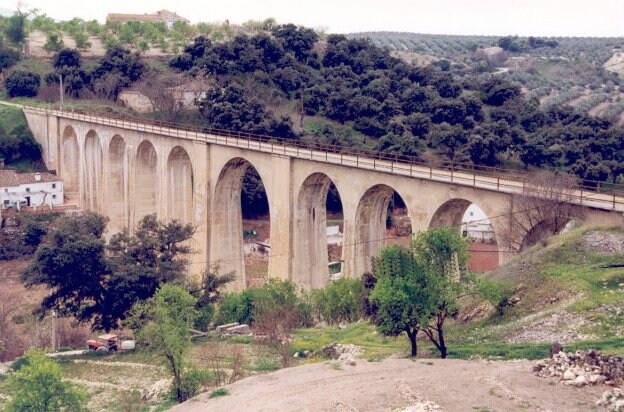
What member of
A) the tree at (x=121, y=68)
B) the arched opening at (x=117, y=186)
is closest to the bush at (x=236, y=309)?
the arched opening at (x=117, y=186)

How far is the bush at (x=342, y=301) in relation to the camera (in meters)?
35.0

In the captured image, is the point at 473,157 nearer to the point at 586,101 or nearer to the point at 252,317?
the point at 252,317

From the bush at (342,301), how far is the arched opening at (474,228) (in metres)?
4.88

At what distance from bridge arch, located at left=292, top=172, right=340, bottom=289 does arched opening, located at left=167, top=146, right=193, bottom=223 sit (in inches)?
513

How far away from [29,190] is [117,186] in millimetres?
7045

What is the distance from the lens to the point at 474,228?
196ft

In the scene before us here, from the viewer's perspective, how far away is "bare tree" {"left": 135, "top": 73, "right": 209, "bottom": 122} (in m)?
76.7

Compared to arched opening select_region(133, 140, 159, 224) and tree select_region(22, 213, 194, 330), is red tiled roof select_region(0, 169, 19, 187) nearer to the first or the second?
arched opening select_region(133, 140, 159, 224)

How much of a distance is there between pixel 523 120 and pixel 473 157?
1008 centimetres

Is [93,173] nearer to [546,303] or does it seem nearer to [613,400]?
[546,303]

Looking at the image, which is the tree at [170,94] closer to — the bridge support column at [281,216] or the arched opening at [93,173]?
the arched opening at [93,173]

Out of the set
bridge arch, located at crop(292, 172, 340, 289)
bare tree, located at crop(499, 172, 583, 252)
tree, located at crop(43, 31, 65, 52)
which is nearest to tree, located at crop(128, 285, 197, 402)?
bare tree, located at crop(499, 172, 583, 252)

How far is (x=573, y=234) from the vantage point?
27.2 meters

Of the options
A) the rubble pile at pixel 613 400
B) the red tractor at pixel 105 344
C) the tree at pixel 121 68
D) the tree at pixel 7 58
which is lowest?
the red tractor at pixel 105 344
